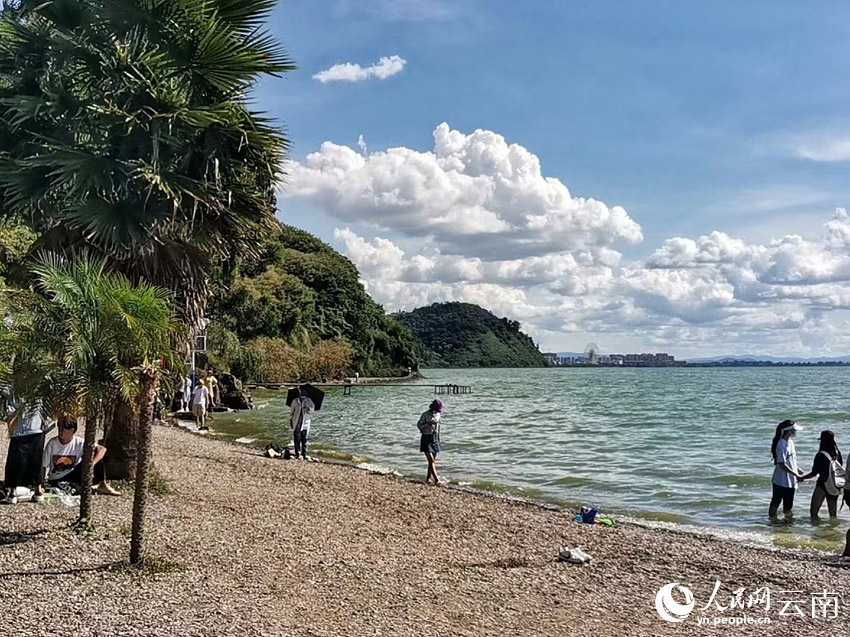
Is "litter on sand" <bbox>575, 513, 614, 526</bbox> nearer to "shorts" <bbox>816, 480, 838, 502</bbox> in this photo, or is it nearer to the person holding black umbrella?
"shorts" <bbox>816, 480, 838, 502</bbox>

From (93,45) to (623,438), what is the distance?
843 inches

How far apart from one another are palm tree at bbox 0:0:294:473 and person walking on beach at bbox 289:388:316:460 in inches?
312

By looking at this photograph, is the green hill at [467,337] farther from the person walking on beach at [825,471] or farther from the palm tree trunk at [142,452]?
the palm tree trunk at [142,452]

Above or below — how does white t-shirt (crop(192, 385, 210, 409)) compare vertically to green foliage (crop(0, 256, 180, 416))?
below

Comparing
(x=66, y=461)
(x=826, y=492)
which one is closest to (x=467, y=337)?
(x=826, y=492)

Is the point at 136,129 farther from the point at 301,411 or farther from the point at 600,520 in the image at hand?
the point at 301,411

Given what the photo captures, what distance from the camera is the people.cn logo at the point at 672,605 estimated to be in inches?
247

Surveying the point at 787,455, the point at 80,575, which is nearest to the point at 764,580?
the point at 787,455

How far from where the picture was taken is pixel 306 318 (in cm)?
7231

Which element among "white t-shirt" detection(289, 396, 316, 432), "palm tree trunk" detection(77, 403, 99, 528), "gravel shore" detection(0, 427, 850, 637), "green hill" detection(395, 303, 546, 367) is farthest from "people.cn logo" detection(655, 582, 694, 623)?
"green hill" detection(395, 303, 546, 367)

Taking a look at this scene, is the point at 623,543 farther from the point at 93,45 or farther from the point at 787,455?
the point at 93,45

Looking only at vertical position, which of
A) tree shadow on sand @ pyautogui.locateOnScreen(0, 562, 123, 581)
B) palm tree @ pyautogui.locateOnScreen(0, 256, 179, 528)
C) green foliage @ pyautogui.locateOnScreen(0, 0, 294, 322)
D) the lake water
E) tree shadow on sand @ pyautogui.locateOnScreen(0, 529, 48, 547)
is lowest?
the lake water

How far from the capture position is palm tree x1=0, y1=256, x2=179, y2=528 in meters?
6.50

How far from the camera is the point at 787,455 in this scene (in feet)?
37.6
